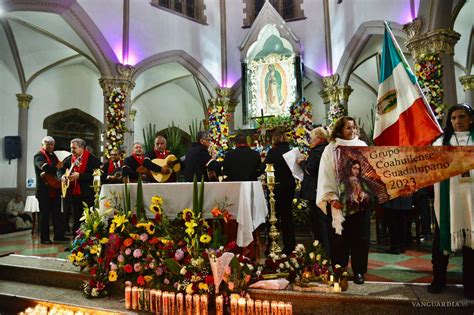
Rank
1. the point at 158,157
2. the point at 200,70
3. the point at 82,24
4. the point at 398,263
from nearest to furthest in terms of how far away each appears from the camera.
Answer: the point at 398,263 < the point at 158,157 < the point at 82,24 < the point at 200,70

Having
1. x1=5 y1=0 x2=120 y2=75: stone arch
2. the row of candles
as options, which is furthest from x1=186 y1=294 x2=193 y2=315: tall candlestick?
x1=5 y1=0 x2=120 y2=75: stone arch

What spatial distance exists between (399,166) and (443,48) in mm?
4986

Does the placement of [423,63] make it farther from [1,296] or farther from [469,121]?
[1,296]

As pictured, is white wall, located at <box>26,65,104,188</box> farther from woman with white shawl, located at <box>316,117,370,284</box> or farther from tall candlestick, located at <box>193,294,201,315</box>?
woman with white shawl, located at <box>316,117,370,284</box>

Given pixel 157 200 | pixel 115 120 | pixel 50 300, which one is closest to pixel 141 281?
pixel 157 200

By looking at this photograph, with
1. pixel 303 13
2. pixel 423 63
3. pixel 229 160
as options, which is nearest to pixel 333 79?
pixel 303 13

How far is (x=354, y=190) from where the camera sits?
2668 millimetres

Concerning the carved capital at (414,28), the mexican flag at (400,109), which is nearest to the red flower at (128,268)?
the mexican flag at (400,109)

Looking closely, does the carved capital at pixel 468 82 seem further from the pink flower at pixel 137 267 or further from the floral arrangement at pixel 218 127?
the pink flower at pixel 137 267

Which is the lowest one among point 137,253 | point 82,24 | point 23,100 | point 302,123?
point 137,253

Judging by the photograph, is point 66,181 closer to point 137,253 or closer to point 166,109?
point 137,253

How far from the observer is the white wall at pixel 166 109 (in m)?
13.9

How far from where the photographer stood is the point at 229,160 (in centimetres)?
427

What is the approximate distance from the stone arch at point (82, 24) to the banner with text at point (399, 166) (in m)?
8.18
